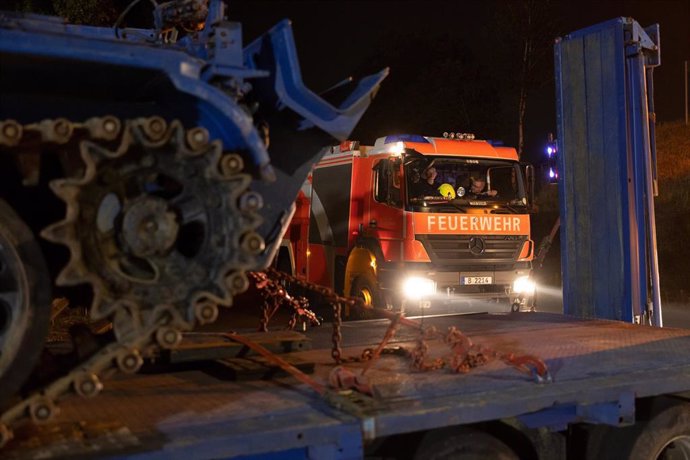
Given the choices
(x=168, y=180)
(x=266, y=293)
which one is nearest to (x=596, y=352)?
(x=266, y=293)

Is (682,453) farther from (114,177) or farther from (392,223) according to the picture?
(392,223)

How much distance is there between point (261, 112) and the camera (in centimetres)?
429

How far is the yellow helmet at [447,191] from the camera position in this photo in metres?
12.4

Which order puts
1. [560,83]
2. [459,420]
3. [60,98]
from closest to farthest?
[60,98]
[459,420]
[560,83]

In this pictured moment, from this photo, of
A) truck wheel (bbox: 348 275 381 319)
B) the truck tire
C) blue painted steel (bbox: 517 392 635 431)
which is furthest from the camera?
truck wheel (bbox: 348 275 381 319)

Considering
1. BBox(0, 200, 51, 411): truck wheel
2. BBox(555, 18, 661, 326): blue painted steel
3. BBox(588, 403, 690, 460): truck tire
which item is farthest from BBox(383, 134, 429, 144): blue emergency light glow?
BBox(0, 200, 51, 411): truck wheel

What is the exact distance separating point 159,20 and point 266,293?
2.28 m

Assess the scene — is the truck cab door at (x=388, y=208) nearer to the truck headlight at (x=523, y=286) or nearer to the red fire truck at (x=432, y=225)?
the red fire truck at (x=432, y=225)

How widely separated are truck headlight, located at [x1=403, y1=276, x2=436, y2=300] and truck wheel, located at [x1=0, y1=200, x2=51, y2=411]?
8.85 meters

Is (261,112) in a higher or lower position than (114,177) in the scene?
higher

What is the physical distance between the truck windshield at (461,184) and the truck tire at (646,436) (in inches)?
283

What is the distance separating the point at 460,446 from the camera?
4184 millimetres

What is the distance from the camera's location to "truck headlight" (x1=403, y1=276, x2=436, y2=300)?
12.0 m

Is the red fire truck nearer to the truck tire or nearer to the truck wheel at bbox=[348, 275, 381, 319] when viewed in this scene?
the truck wheel at bbox=[348, 275, 381, 319]
